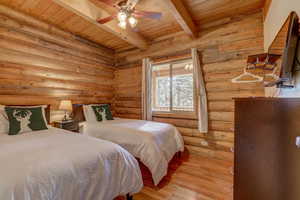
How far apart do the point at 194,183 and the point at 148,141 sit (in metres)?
0.87

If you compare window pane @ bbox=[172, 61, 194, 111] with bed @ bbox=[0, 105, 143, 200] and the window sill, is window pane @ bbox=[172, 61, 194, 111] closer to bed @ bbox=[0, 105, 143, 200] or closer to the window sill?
the window sill

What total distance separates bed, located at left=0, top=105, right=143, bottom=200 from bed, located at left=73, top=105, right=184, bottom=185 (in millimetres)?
470

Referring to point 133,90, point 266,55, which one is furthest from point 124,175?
point 133,90

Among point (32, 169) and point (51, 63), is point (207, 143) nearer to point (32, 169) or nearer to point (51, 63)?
point (32, 169)

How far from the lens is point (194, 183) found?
6.33 ft

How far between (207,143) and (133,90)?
2.33m

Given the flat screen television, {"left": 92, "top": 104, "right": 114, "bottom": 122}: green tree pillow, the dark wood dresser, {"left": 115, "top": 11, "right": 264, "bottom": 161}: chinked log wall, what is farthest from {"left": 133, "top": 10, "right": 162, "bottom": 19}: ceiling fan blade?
{"left": 92, "top": 104, "right": 114, "bottom": 122}: green tree pillow

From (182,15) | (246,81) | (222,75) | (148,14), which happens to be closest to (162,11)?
(182,15)

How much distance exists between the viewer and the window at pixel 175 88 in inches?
130

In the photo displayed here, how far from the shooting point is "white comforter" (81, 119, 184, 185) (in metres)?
1.91

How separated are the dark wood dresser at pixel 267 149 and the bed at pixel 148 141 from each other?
1031 millimetres

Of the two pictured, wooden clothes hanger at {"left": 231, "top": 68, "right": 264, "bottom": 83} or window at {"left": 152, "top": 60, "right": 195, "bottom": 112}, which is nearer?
wooden clothes hanger at {"left": 231, "top": 68, "right": 264, "bottom": 83}

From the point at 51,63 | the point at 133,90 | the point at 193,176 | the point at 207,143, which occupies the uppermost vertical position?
the point at 51,63

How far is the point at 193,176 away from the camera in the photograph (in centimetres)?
211
